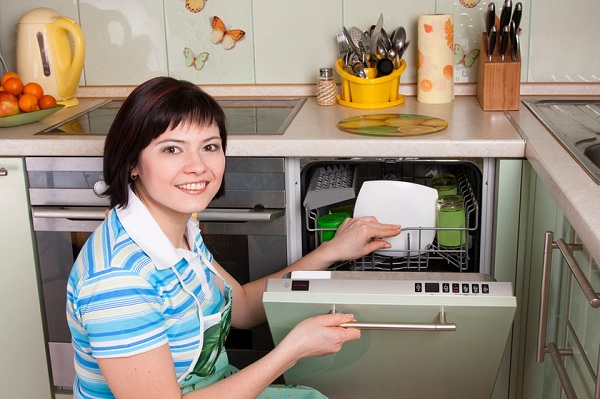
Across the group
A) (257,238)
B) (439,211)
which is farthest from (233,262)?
(439,211)

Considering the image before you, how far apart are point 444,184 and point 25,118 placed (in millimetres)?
1107

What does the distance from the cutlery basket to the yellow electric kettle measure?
0.76 m

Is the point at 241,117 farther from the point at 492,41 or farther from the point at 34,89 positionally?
the point at 492,41

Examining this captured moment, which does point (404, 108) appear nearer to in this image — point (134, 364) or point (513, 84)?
point (513, 84)

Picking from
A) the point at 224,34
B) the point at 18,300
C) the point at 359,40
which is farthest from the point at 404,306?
the point at 224,34

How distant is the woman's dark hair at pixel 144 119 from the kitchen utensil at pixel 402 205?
546 millimetres

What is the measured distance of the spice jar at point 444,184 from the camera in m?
1.93

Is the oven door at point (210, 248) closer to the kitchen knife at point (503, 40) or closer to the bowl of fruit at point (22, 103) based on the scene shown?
the bowl of fruit at point (22, 103)

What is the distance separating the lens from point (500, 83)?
2.09 m

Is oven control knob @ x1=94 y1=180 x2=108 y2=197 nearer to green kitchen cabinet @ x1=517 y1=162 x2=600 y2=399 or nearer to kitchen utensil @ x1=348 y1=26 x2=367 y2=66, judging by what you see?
kitchen utensil @ x1=348 y1=26 x2=367 y2=66

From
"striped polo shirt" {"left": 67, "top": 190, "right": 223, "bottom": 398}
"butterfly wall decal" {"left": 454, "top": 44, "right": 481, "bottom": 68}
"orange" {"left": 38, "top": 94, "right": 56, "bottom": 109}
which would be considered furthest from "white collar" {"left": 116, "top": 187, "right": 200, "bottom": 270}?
"butterfly wall decal" {"left": 454, "top": 44, "right": 481, "bottom": 68}

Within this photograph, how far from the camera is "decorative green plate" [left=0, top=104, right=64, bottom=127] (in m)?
2.05

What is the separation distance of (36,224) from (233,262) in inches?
20.3

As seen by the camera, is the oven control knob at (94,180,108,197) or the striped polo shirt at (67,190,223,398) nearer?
the striped polo shirt at (67,190,223,398)
